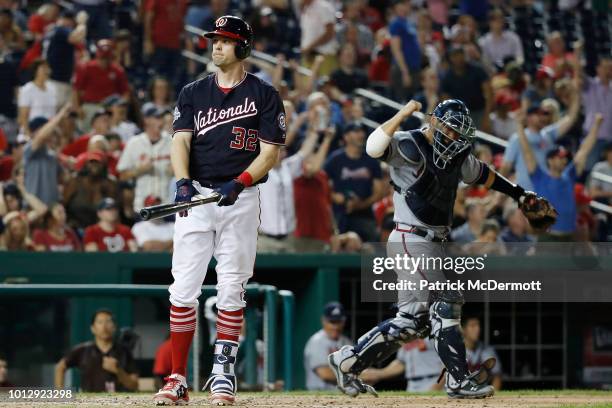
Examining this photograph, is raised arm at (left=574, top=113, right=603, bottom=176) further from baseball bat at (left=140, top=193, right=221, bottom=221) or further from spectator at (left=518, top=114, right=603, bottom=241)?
baseball bat at (left=140, top=193, right=221, bottom=221)

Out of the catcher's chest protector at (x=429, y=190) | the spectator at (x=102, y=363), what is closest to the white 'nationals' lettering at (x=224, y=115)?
the catcher's chest protector at (x=429, y=190)

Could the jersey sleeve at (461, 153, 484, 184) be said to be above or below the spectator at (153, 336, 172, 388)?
above

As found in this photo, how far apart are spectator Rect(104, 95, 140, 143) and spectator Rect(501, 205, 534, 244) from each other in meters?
3.68

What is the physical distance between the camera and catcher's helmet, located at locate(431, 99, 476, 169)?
7387 mm

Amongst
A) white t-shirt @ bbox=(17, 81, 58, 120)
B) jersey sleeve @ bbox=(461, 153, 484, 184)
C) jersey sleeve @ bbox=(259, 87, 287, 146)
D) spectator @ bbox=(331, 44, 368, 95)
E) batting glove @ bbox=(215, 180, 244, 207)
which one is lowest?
batting glove @ bbox=(215, 180, 244, 207)

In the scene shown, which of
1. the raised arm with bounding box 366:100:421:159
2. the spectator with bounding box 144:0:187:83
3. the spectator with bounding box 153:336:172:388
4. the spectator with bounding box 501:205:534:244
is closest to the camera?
the raised arm with bounding box 366:100:421:159

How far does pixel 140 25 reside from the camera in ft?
49.0

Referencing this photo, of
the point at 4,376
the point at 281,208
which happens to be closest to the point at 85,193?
the point at 281,208

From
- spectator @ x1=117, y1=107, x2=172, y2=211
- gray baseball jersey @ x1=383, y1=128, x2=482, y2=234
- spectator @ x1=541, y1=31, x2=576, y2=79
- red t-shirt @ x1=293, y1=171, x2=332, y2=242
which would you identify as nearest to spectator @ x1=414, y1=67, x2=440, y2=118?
spectator @ x1=541, y1=31, x2=576, y2=79

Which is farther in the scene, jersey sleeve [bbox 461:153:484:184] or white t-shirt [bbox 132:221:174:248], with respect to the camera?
white t-shirt [bbox 132:221:174:248]

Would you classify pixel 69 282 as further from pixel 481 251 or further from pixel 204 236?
pixel 204 236

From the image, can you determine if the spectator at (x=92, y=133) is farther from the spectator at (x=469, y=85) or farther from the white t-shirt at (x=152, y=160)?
the spectator at (x=469, y=85)

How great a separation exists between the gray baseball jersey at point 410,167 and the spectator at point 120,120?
5.82 meters

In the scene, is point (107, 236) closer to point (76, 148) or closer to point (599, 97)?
point (76, 148)
